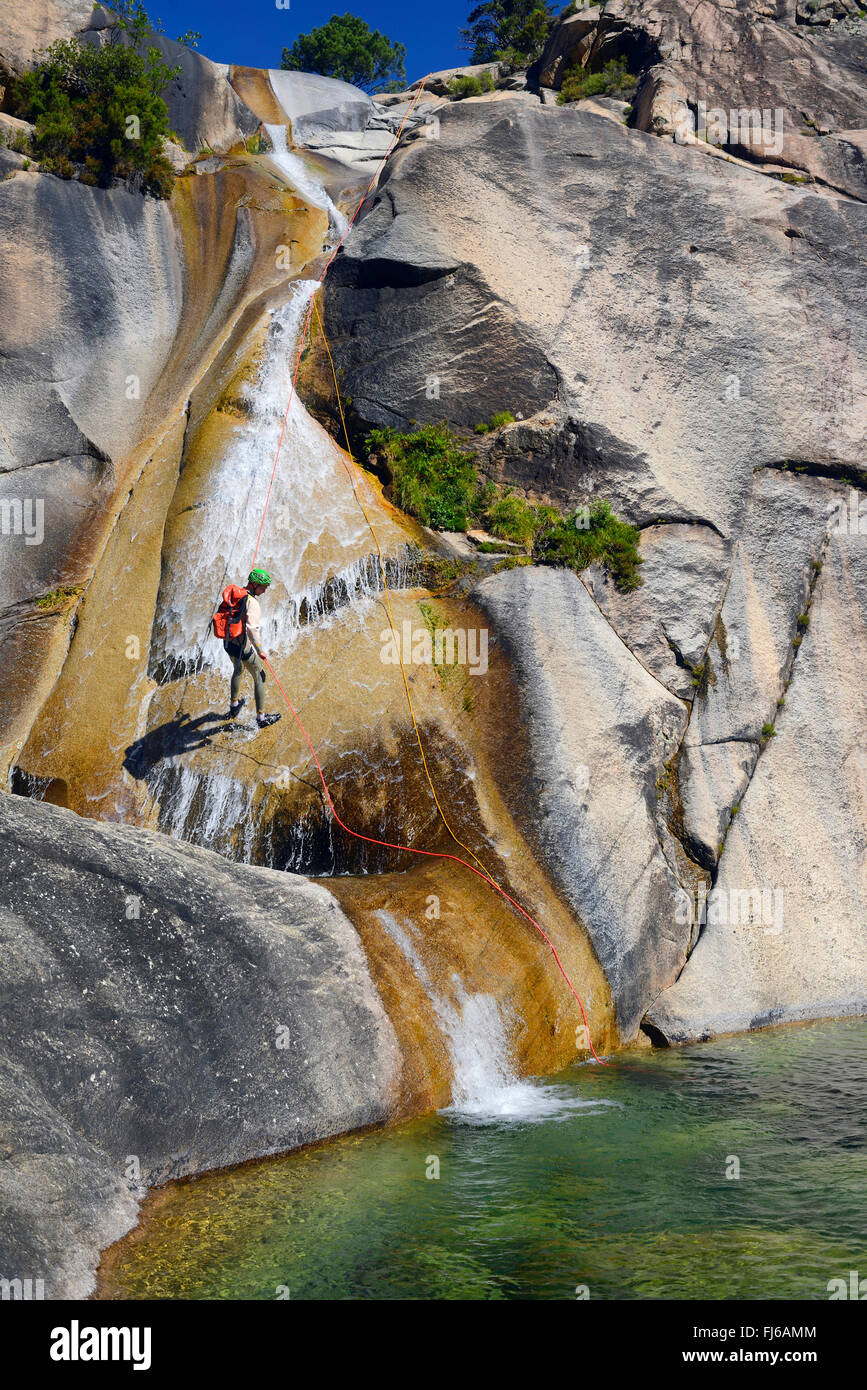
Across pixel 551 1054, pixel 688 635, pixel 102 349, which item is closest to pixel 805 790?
pixel 688 635

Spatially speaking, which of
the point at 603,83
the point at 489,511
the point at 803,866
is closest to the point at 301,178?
the point at 603,83

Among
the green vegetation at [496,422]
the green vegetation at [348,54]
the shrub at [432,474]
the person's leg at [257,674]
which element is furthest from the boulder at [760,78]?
the green vegetation at [348,54]

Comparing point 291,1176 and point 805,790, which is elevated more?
point 805,790

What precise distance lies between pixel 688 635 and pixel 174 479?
8839mm

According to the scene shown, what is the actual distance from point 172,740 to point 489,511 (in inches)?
233

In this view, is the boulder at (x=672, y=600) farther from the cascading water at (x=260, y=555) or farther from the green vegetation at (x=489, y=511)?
the cascading water at (x=260, y=555)

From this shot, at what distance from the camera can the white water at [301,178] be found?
2384 cm

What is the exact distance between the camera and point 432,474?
51.3 ft

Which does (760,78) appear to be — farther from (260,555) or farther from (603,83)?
(260,555)

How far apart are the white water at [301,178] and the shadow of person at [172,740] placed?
1434cm

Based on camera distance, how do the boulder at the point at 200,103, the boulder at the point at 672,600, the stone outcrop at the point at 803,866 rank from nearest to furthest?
the stone outcrop at the point at 803,866, the boulder at the point at 672,600, the boulder at the point at 200,103

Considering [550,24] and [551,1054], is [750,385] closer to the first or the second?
[551,1054]

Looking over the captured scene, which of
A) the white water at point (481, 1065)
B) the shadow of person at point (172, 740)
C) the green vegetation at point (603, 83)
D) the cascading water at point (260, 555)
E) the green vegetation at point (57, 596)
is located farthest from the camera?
the green vegetation at point (603, 83)
